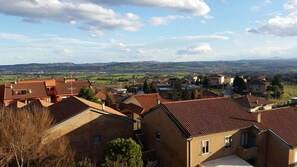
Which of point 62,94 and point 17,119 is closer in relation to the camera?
point 17,119

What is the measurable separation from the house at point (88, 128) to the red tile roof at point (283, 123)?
13942 millimetres

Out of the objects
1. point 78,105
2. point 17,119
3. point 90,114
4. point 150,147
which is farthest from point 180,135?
point 17,119

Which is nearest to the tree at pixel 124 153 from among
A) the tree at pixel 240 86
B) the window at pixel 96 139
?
the window at pixel 96 139

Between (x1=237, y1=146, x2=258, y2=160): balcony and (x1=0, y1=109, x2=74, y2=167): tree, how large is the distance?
15465 mm

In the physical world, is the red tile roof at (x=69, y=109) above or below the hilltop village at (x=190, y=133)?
above

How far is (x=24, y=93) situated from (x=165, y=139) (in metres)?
42.8

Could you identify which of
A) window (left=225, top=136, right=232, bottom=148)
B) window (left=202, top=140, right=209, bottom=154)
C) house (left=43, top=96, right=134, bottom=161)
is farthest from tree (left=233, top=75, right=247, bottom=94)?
window (left=202, top=140, right=209, bottom=154)

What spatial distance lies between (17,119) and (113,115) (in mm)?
9109

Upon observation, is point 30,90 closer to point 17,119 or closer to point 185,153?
point 17,119

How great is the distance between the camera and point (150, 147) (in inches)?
1205

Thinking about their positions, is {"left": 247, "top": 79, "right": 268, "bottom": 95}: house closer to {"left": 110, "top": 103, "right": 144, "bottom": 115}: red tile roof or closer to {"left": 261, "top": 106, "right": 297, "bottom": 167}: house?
{"left": 110, "top": 103, "right": 144, "bottom": 115}: red tile roof

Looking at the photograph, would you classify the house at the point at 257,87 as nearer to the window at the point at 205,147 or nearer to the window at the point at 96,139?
the window at the point at 205,147

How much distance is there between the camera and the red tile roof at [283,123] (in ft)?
88.5

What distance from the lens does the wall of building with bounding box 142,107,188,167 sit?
2558 centimetres
